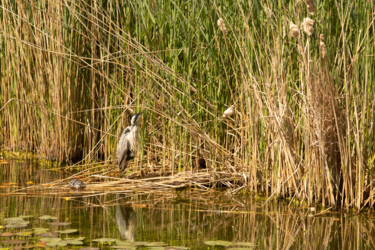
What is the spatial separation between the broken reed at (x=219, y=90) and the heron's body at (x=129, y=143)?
0.13 meters

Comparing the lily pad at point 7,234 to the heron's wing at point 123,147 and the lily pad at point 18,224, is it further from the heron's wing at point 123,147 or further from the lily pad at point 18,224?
the heron's wing at point 123,147

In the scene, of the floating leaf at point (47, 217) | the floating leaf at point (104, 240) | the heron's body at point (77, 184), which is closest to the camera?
the floating leaf at point (104, 240)

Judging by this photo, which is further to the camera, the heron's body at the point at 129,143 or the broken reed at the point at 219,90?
the heron's body at the point at 129,143

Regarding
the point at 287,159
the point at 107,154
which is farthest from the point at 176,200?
the point at 107,154

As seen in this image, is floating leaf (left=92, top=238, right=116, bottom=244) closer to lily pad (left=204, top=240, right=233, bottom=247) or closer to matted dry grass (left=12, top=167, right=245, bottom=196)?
lily pad (left=204, top=240, right=233, bottom=247)

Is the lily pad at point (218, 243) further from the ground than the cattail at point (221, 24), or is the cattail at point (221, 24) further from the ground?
the cattail at point (221, 24)

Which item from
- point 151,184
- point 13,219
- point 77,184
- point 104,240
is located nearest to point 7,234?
point 13,219

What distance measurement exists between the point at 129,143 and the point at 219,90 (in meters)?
0.76

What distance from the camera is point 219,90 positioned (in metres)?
4.29

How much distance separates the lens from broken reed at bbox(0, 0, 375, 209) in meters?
3.52

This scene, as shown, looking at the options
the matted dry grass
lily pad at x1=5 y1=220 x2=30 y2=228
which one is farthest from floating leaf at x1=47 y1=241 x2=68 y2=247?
the matted dry grass

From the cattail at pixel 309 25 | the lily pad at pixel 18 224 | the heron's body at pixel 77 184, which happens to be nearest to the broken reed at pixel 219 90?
the cattail at pixel 309 25

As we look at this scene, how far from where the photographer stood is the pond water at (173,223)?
2971mm

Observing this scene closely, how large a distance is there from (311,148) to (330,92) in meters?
0.39
